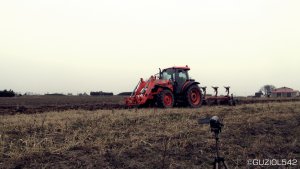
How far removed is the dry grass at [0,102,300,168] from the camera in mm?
6415

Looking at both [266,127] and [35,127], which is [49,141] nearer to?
[35,127]

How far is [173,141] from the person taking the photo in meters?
7.71

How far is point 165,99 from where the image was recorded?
57.5 ft

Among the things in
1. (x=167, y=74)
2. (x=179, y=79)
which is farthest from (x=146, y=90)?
(x=179, y=79)

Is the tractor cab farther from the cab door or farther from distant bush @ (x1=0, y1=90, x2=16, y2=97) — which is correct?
distant bush @ (x1=0, y1=90, x2=16, y2=97)

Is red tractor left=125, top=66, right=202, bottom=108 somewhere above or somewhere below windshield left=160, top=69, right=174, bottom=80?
below

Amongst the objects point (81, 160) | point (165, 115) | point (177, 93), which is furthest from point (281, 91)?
point (81, 160)

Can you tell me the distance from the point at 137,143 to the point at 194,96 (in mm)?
12399

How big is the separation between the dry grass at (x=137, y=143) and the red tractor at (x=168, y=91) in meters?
6.71

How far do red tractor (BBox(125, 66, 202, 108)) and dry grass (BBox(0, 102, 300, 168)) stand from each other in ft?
22.0

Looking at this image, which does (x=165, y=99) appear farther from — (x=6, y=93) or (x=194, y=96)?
(x=6, y=93)

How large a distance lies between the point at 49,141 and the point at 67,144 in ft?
1.72

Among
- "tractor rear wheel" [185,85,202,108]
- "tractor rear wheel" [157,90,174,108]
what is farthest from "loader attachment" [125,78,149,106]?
"tractor rear wheel" [185,85,202,108]

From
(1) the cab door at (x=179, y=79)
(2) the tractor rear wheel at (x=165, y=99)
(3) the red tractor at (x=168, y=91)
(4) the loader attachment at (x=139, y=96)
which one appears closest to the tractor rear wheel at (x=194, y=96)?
(3) the red tractor at (x=168, y=91)
